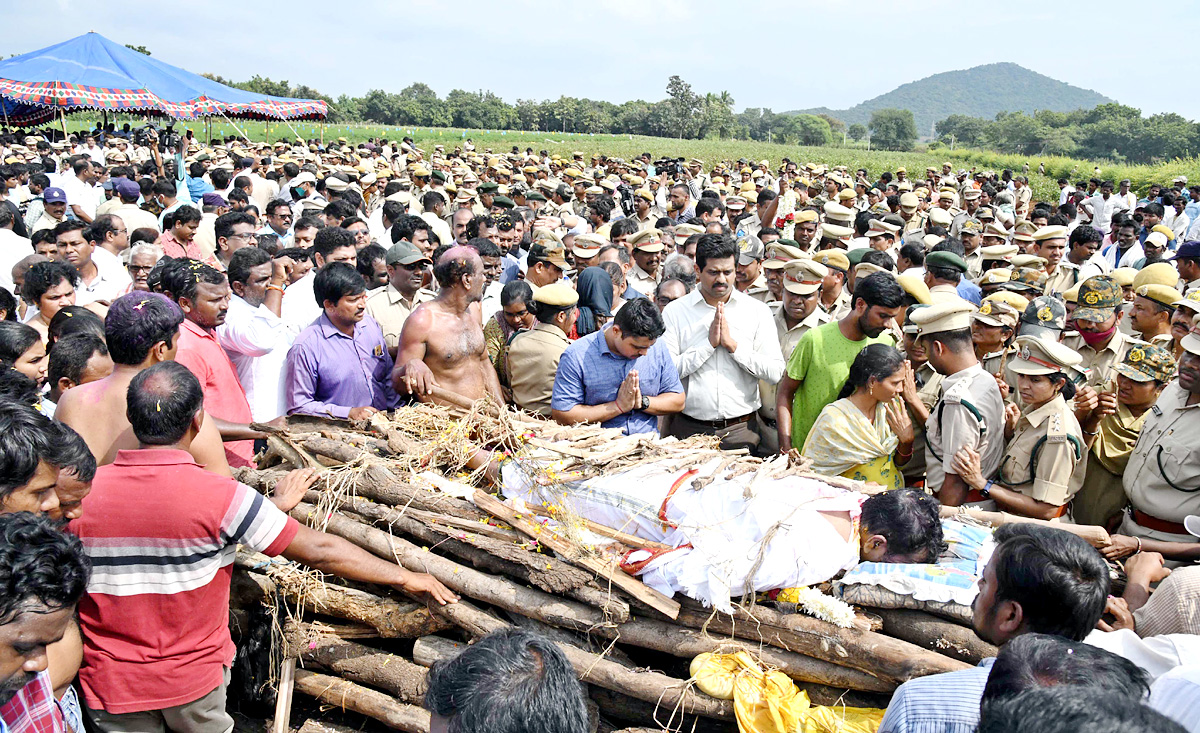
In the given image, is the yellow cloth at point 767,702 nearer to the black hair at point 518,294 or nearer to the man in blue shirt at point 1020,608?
the man in blue shirt at point 1020,608

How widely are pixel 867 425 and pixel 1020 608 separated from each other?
2.18 metres

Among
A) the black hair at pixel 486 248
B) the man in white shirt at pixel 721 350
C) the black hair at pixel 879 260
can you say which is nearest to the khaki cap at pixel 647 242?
the black hair at pixel 486 248

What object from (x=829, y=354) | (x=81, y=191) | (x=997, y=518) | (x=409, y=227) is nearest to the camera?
(x=997, y=518)

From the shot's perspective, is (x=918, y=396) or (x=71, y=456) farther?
(x=918, y=396)

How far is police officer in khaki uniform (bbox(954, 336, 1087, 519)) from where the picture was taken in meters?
4.25

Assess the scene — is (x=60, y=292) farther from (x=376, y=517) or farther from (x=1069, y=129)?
(x=1069, y=129)

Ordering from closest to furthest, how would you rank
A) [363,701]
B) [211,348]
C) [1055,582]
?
[1055,582] < [363,701] < [211,348]

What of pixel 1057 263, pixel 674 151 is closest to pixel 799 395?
pixel 1057 263

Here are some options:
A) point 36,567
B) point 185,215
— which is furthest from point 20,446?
point 185,215

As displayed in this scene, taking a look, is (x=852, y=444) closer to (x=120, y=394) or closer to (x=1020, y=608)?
(x=1020, y=608)

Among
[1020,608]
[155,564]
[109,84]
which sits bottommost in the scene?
[155,564]

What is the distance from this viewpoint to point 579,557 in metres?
3.64

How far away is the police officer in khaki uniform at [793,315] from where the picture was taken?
246 inches

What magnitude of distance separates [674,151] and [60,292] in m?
48.0
